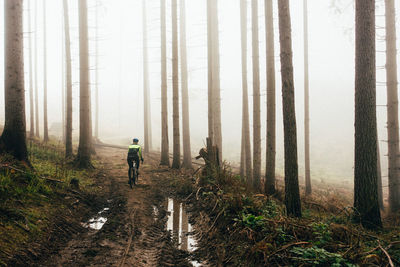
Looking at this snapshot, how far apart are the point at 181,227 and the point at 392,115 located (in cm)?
994

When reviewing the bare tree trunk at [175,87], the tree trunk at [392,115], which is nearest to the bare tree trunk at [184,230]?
the bare tree trunk at [175,87]

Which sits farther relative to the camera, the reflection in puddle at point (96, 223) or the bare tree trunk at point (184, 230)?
the reflection in puddle at point (96, 223)

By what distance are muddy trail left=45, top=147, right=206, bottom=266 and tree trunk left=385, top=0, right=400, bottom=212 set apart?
28.8 ft

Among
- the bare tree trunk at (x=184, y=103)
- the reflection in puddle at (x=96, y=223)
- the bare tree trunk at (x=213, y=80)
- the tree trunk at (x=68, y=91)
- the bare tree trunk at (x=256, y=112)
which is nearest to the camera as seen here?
the reflection in puddle at (x=96, y=223)

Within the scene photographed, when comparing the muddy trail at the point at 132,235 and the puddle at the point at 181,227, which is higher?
the muddy trail at the point at 132,235

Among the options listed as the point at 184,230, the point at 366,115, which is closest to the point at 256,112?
the point at 366,115

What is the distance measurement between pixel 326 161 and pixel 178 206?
2736cm

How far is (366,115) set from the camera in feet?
18.6

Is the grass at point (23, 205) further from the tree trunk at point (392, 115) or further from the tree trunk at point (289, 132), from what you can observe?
the tree trunk at point (392, 115)

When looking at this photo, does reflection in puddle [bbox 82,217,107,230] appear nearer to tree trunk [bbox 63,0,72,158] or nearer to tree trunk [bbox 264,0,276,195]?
tree trunk [bbox 264,0,276,195]

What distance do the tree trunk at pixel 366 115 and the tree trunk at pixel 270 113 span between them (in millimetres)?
3772

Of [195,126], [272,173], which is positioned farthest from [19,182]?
[195,126]

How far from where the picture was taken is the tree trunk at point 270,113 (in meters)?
9.42

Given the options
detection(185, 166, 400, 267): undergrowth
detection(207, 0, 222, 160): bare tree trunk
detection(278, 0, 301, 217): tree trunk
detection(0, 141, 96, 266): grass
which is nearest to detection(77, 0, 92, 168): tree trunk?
→ detection(0, 141, 96, 266): grass
